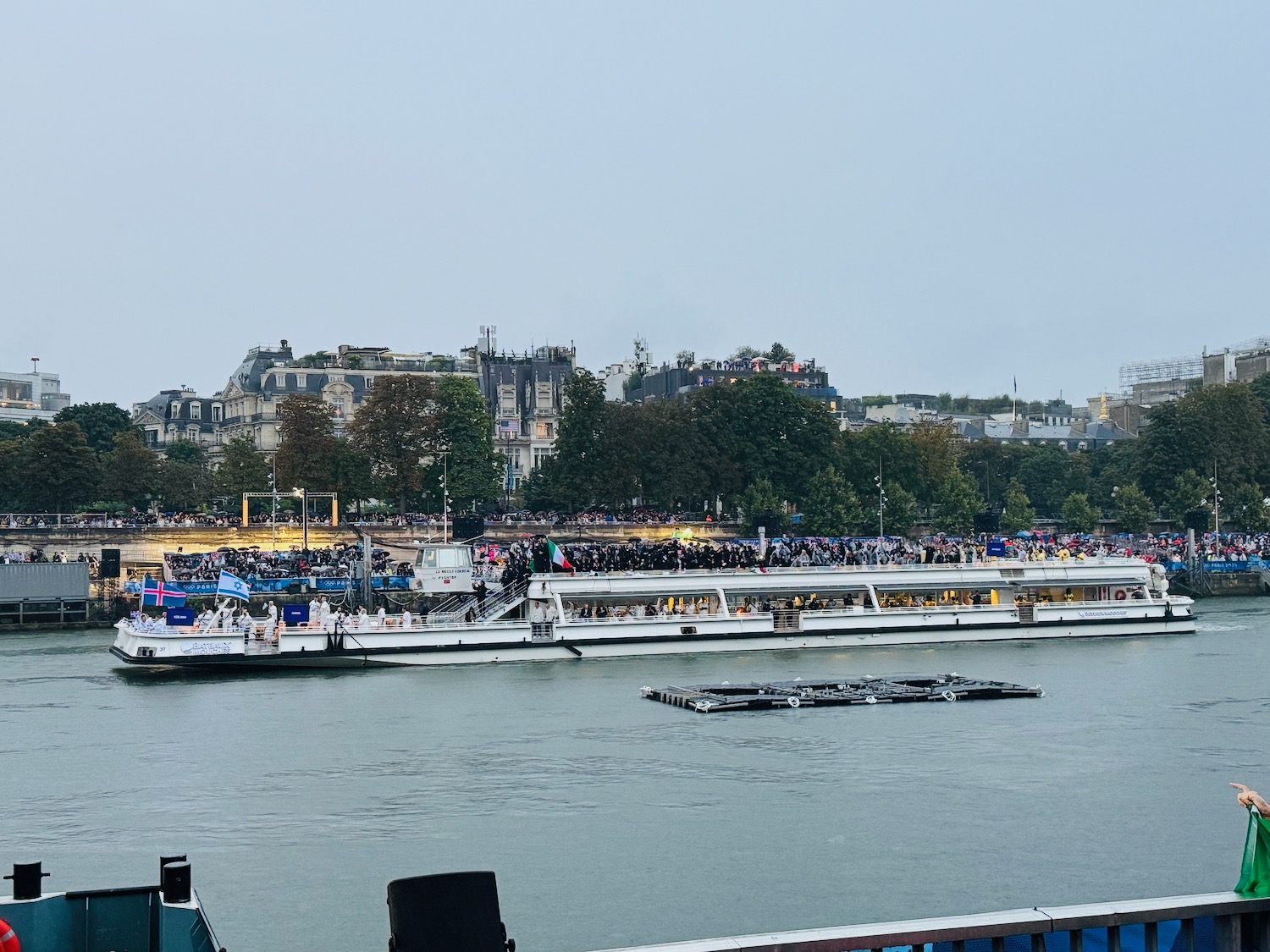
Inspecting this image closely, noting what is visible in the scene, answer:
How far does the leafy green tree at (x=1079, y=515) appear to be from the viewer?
114m

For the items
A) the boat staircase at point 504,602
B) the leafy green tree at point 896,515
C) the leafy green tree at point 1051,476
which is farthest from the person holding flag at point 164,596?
the leafy green tree at point 1051,476

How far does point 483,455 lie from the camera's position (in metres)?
102

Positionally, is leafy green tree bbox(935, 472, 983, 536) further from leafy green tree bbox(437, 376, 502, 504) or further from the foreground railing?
the foreground railing

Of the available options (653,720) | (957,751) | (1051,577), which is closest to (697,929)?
(957,751)

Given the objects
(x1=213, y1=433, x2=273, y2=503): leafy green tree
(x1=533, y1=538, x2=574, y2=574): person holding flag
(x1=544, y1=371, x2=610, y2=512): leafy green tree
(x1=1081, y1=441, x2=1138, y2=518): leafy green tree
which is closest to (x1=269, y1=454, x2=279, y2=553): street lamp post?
(x1=213, y1=433, x2=273, y2=503): leafy green tree

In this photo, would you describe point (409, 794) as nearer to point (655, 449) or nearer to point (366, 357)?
point (655, 449)

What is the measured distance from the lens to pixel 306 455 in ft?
316

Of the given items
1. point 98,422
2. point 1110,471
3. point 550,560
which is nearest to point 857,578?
point 550,560

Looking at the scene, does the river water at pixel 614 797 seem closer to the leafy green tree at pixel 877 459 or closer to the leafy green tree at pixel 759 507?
the leafy green tree at pixel 759 507

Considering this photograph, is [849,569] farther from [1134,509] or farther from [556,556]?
[1134,509]

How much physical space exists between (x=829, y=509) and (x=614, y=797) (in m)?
73.4

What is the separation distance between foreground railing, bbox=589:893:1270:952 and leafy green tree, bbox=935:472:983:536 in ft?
321

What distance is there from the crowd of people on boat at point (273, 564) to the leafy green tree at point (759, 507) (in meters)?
25.9

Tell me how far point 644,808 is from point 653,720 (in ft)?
32.8
